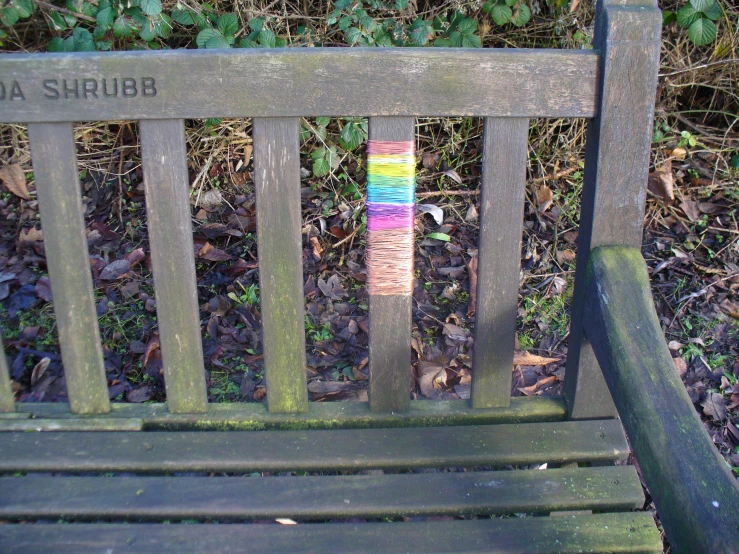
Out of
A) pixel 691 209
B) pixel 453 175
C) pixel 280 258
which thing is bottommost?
pixel 691 209

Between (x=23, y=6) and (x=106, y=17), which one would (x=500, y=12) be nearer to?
(x=106, y=17)

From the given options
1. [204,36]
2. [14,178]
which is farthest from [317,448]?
[14,178]

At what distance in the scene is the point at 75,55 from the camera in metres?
1.24

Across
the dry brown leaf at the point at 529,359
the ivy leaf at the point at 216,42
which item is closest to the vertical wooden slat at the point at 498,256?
the dry brown leaf at the point at 529,359

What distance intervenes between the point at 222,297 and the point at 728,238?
200 cm

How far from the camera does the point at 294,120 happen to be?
127 centimetres

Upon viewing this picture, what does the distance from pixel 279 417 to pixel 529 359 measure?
1065 mm

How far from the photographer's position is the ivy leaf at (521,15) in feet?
8.07

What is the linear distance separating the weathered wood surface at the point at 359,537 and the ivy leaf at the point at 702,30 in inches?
74.1

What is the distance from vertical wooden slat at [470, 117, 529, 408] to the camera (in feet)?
4.29

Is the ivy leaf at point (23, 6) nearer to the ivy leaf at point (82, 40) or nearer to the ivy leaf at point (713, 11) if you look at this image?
the ivy leaf at point (82, 40)

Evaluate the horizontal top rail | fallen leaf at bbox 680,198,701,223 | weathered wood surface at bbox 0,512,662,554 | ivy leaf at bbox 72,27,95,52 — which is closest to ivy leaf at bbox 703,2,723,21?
fallen leaf at bbox 680,198,701,223

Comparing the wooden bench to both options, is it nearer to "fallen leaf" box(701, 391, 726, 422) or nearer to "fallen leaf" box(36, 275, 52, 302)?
"fallen leaf" box(701, 391, 726, 422)

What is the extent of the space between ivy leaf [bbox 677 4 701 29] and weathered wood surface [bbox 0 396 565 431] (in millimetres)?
1662
